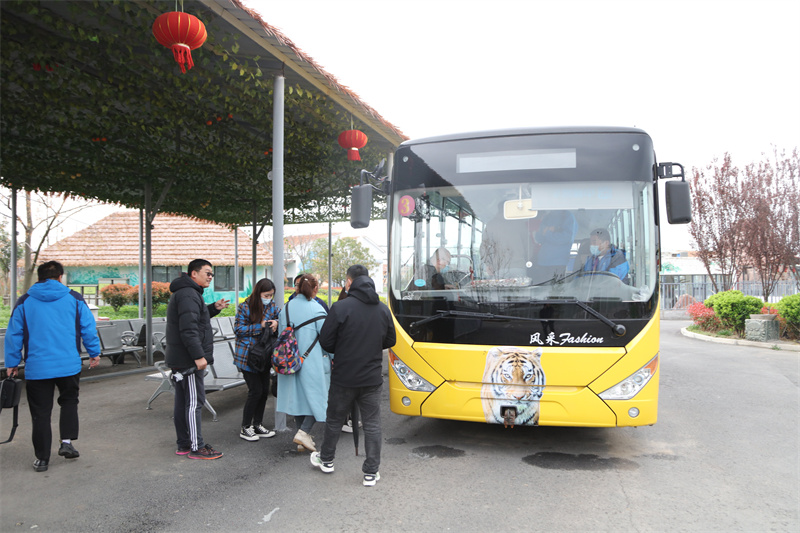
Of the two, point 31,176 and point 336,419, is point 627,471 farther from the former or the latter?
point 31,176

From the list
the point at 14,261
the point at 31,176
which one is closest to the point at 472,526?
the point at 31,176

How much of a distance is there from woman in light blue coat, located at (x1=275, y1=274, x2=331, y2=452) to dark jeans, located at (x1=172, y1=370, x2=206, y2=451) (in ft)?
2.52

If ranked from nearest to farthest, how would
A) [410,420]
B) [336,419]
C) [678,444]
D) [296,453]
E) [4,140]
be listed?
[336,419] → [296,453] → [678,444] → [410,420] → [4,140]

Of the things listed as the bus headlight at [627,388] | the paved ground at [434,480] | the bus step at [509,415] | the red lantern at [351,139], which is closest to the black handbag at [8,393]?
the paved ground at [434,480]

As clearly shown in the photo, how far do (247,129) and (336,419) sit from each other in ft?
22.0

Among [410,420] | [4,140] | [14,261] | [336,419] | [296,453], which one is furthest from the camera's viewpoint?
[14,261]

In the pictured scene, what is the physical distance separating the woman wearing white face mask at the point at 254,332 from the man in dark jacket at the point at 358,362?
118 centimetres

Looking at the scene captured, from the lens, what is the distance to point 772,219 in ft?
60.6

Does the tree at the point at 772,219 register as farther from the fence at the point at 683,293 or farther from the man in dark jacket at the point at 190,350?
the man in dark jacket at the point at 190,350

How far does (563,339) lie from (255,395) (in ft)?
10.2

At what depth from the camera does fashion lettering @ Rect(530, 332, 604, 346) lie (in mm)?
4906

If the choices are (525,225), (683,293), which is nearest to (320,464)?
(525,225)

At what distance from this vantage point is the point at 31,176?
432 inches

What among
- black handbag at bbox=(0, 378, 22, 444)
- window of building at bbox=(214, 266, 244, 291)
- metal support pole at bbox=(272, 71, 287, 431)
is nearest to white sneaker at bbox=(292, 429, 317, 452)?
metal support pole at bbox=(272, 71, 287, 431)
